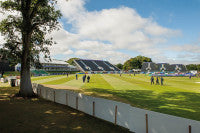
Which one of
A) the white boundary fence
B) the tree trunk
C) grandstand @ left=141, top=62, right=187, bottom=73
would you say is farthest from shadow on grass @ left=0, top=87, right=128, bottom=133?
grandstand @ left=141, top=62, right=187, bottom=73

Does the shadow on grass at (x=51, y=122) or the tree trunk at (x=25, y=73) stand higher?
the tree trunk at (x=25, y=73)

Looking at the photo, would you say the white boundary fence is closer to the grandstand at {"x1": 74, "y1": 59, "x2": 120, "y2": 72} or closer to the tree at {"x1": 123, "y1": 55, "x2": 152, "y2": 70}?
the grandstand at {"x1": 74, "y1": 59, "x2": 120, "y2": 72}

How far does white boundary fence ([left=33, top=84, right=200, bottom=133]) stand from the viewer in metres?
5.76

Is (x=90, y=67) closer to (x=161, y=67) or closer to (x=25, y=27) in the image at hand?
(x=161, y=67)

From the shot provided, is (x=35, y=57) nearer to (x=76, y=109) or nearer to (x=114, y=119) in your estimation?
(x=76, y=109)

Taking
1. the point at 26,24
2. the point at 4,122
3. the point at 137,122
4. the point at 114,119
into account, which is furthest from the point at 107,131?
the point at 26,24

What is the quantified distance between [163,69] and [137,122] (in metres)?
122

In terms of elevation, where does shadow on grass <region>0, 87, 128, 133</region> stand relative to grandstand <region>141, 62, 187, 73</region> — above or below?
below

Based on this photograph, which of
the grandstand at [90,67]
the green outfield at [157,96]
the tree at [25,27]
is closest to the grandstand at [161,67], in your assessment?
the grandstand at [90,67]

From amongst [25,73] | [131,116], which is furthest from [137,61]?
[131,116]

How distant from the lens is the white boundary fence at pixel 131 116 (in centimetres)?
576

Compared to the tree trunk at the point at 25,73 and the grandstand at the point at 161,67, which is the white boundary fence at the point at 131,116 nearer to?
the tree trunk at the point at 25,73

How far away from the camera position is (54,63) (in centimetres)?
8788

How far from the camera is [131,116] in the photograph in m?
7.56
